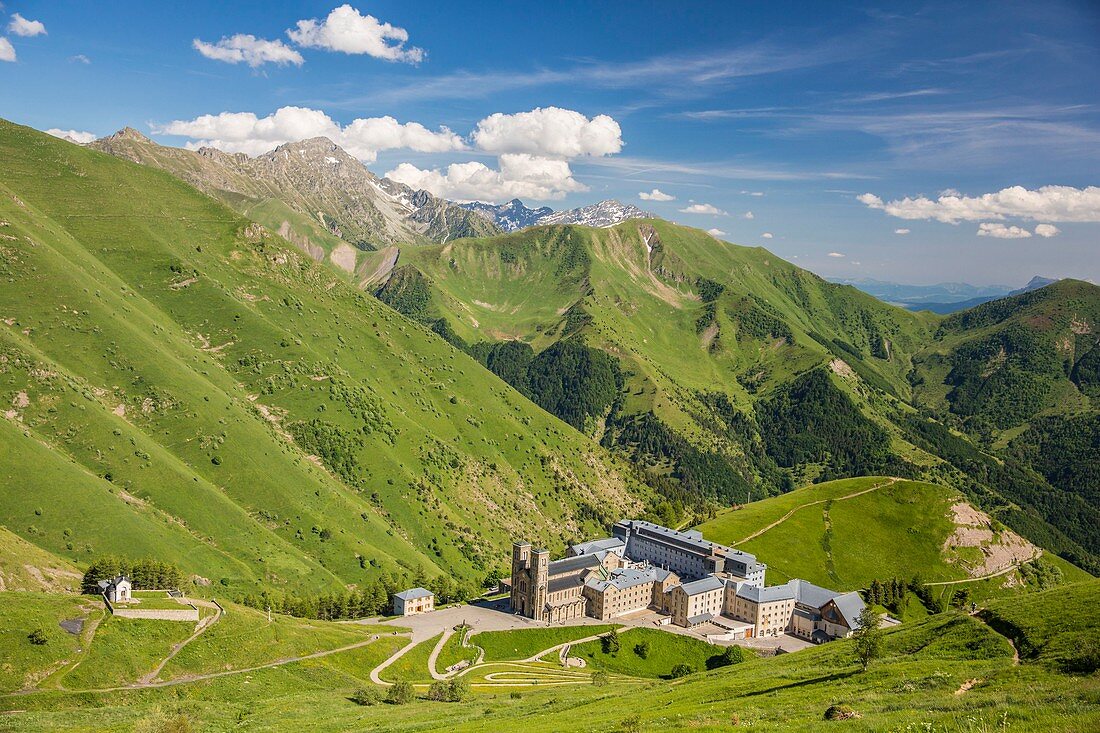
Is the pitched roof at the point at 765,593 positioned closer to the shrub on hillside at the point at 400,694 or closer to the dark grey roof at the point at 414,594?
the dark grey roof at the point at 414,594

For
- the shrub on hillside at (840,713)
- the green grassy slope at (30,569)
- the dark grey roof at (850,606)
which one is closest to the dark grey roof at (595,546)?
the dark grey roof at (850,606)

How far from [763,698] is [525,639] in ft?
287

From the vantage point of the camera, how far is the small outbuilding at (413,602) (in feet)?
504

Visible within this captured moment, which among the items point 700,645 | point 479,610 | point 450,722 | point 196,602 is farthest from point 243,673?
point 700,645

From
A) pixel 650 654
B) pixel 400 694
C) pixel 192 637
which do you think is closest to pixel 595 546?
pixel 650 654

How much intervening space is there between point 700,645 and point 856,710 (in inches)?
4160

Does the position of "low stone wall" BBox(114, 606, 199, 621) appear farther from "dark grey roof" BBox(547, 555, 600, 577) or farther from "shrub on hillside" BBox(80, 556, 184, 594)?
"dark grey roof" BBox(547, 555, 600, 577)

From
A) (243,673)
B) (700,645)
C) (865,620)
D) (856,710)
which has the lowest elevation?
(700,645)

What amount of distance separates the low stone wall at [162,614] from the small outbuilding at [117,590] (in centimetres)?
394

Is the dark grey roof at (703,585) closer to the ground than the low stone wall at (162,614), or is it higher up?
closer to the ground

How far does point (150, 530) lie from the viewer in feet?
527

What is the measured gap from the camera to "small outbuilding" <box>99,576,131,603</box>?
10369 centimetres

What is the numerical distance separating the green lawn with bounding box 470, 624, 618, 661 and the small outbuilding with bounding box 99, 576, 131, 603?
61398mm

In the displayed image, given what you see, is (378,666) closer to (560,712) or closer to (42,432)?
(560,712)
